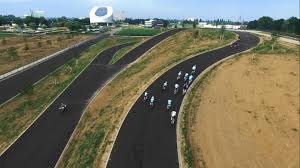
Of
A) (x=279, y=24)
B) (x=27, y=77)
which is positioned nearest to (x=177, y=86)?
Answer: (x=27, y=77)

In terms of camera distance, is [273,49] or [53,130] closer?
[53,130]

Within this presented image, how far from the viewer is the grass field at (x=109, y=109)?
34.4 meters

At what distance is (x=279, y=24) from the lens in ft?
455

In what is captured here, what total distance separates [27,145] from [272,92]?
32.5 meters

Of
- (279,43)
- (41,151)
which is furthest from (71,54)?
(41,151)

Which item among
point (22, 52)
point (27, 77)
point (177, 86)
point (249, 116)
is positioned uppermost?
point (177, 86)

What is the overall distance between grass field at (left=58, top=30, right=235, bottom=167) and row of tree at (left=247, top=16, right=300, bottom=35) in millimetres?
50580

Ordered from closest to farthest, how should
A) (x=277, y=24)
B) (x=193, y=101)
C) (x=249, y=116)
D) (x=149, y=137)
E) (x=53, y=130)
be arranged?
(x=149, y=137) → (x=249, y=116) → (x=53, y=130) → (x=193, y=101) → (x=277, y=24)

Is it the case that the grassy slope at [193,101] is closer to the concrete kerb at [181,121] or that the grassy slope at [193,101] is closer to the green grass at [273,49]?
the green grass at [273,49]

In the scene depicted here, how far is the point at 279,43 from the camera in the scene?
67.2 m

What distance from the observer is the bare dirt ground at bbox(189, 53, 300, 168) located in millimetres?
33562

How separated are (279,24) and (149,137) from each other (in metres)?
121

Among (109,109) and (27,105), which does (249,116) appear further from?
(27,105)

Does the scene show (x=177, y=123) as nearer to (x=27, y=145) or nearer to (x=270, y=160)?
(x=270, y=160)
